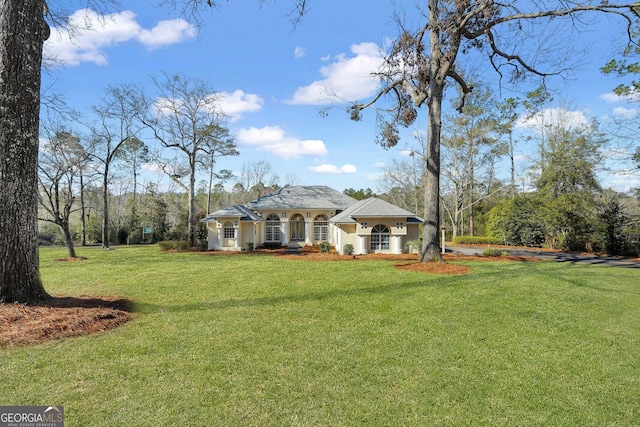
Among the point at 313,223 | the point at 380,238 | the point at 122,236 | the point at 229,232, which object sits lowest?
the point at 122,236

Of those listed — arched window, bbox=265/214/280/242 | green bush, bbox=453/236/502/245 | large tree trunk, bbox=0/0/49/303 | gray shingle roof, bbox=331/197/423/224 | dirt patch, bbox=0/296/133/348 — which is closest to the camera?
dirt patch, bbox=0/296/133/348

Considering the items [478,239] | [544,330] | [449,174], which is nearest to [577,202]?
[478,239]

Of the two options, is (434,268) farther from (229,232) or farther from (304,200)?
(229,232)

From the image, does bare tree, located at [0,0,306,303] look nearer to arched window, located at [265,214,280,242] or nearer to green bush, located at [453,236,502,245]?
arched window, located at [265,214,280,242]

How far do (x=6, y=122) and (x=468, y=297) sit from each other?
31.9 feet

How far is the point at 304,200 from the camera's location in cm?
2380

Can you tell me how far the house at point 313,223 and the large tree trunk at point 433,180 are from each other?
185 inches

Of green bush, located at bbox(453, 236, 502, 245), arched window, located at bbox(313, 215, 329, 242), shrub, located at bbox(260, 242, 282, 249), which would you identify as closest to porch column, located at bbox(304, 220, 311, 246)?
arched window, located at bbox(313, 215, 329, 242)

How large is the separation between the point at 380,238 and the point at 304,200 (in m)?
8.14

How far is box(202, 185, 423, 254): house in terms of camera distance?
57.0 ft

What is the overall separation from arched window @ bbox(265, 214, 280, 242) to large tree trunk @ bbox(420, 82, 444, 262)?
1357 cm

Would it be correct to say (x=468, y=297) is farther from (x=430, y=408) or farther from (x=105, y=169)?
(x=105, y=169)

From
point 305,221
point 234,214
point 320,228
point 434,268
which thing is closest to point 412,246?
point 434,268

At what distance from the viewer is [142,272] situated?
1062 cm
